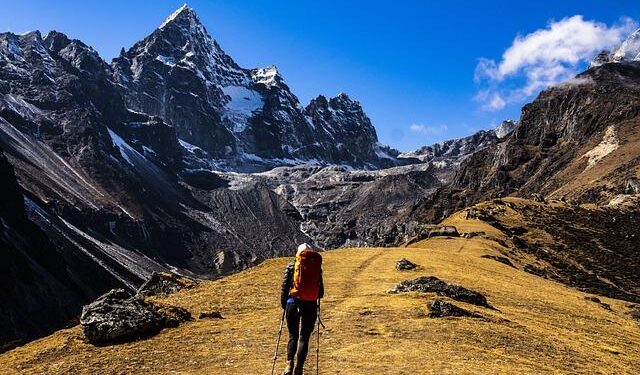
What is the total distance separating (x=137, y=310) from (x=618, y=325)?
25.5 m

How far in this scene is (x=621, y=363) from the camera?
70.7ft

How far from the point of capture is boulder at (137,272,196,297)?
1361 inches

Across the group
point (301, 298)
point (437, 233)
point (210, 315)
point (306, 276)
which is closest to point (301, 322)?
point (301, 298)

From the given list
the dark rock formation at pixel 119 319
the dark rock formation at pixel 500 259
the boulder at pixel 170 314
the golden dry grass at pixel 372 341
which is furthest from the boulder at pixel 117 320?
the dark rock formation at pixel 500 259

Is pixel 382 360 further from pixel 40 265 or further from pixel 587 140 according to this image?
pixel 587 140

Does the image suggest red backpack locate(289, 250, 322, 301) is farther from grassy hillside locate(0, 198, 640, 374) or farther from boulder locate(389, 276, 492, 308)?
boulder locate(389, 276, 492, 308)

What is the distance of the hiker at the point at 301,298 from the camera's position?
16.6 metres

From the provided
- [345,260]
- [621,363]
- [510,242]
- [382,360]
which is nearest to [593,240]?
[510,242]

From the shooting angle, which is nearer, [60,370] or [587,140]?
[60,370]

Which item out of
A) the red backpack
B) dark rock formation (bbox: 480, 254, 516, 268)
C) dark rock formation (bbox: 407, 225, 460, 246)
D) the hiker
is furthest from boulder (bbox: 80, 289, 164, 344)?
dark rock formation (bbox: 407, 225, 460, 246)

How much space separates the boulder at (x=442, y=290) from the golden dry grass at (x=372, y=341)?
126 centimetres

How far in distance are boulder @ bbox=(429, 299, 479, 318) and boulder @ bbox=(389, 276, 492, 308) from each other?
338 cm

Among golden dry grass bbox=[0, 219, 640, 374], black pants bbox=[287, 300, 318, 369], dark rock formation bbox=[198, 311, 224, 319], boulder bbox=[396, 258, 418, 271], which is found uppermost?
boulder bbox=[396, 258, 418, 271]

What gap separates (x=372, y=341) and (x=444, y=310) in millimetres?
5088
